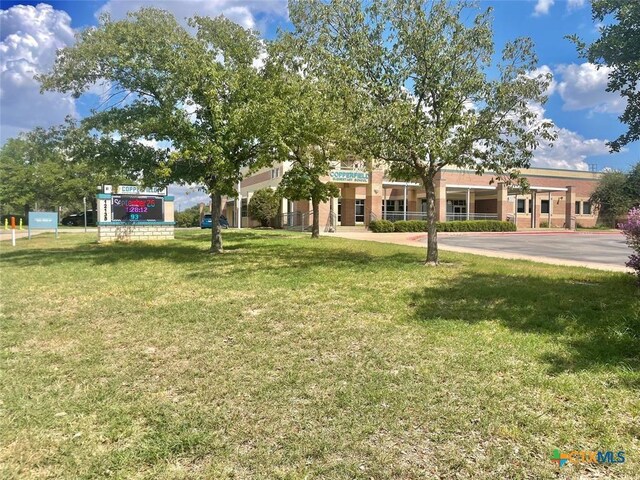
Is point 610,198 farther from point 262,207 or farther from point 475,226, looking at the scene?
point 262,207

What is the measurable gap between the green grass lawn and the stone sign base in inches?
499

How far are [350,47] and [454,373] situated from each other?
9485 mm

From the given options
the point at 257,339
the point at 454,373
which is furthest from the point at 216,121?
the point at 454,373

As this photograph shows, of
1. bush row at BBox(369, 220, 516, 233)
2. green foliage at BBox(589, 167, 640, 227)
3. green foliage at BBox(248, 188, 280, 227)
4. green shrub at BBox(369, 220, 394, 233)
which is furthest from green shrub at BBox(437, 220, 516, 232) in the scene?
→ green foliage at BBox(589, 167, 640, 227)

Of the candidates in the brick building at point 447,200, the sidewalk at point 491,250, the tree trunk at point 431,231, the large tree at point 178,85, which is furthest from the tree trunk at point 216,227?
the brick building at point 447,200

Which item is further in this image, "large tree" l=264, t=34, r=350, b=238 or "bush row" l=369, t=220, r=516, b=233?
"bush row" l=369, t=220, r=516, b=233

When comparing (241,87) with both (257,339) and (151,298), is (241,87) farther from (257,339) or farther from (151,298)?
(257,339)

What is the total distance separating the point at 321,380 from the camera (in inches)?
168

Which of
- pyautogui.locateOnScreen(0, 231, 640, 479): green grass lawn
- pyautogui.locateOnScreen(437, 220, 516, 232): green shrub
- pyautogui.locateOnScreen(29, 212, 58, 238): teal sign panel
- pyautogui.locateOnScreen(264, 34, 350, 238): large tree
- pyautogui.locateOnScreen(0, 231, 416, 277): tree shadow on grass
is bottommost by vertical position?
pyautogui.locateOnScreen(0, 231, 640, 479): green grass lawn

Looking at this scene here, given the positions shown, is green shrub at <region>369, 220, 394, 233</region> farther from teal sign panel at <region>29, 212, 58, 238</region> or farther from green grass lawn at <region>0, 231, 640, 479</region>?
green grass lawn at <region>0, 231, 640, 479</region>

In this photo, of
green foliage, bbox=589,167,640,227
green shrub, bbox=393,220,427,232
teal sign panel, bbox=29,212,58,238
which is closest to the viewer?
teal sign panel, bbox=29,212,58,238

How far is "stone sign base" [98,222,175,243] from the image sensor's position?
67.5ft

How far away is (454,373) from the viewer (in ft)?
14.4

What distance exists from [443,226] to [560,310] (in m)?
29.5
